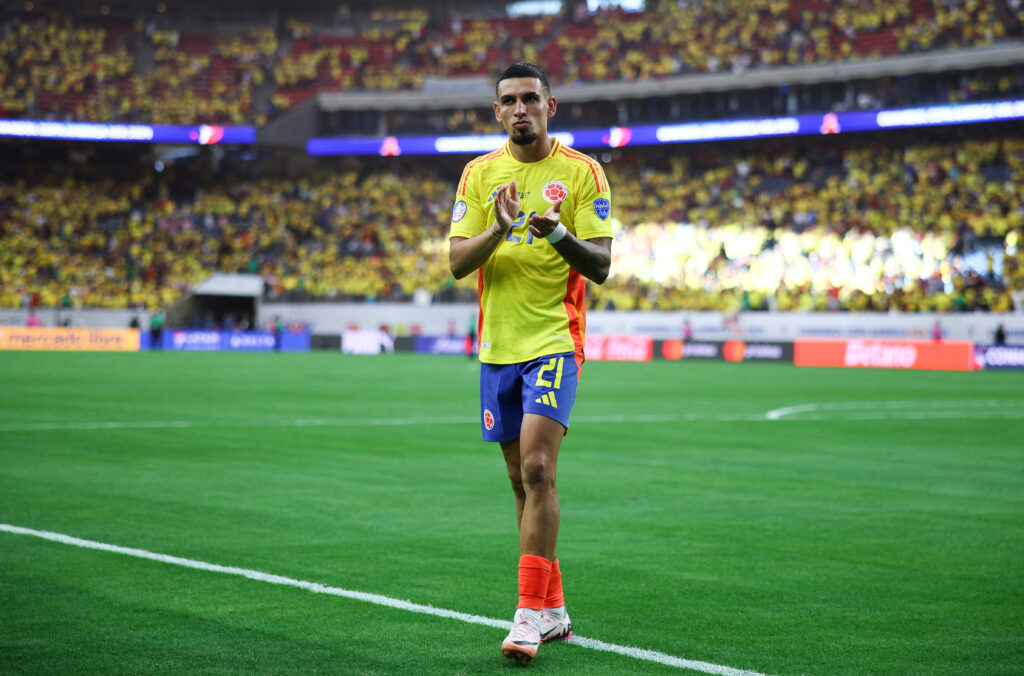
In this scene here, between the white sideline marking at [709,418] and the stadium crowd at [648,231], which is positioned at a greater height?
the stadium crowd at [648,231]

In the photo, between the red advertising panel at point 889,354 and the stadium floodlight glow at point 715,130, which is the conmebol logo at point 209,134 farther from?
the red advertising panel at point 889,354

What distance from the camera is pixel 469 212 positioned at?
570 centimetres

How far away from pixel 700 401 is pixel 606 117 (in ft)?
127

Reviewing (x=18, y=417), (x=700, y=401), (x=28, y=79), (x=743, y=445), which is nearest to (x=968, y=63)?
(x=700, y=401)

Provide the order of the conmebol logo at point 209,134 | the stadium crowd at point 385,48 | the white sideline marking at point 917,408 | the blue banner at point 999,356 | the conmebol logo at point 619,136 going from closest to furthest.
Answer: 1. the white sideline marking at point 917,408
2. the blue banner at point 999,356
3. the stadium crowd at point 385,48
4. the conmebol logo at point 619,136
5. the conmebol logo at point 209,134

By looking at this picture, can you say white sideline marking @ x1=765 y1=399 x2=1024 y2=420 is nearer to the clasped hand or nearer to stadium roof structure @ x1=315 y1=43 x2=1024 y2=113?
the clasped hand

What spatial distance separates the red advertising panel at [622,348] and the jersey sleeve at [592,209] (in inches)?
1573

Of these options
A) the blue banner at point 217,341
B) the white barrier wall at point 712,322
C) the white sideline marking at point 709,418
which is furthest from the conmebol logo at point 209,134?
the white sideline marking at point 709,418

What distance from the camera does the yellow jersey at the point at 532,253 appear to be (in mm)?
5570

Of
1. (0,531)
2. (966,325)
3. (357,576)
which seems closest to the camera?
(357,576)

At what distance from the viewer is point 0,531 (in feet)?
25.0

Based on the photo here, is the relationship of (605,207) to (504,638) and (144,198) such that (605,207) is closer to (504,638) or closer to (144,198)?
(504,638)

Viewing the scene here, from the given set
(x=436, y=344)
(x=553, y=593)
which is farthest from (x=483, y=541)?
(x=436, y=344)

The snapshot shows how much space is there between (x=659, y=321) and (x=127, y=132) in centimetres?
2897
